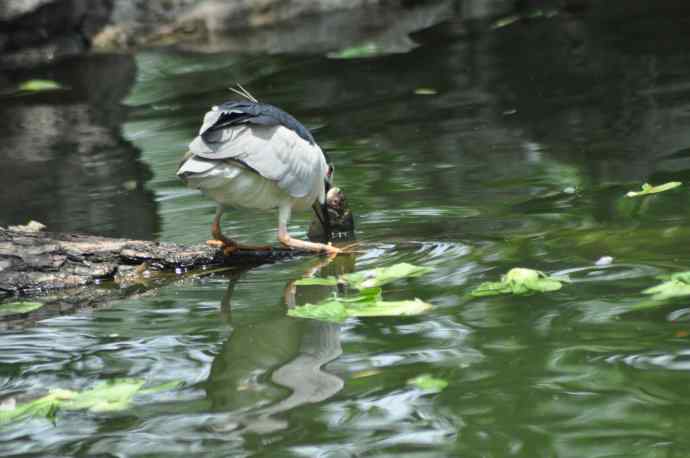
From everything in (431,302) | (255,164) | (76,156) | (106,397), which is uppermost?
(255,164)

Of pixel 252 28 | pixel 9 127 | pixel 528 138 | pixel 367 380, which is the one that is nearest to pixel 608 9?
pixel 252 28

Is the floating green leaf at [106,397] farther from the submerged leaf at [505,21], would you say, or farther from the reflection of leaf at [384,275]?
the submerged leaf at [505,21]

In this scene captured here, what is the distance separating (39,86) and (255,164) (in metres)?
7.12

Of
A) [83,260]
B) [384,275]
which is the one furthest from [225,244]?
[384,275]

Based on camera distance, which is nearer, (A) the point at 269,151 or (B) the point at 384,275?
(B) the point at 384,275

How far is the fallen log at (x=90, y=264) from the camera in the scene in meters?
5.00

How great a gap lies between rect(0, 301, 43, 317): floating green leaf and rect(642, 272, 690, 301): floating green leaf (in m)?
2.52

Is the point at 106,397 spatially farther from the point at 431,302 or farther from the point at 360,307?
the point at 431,302

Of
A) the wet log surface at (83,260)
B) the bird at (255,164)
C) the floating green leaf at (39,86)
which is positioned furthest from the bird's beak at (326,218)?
the floating green leaf at (39,86)

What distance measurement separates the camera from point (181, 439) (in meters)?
3.29

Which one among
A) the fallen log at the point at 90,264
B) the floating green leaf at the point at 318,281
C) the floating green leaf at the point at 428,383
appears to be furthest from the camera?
the fallen log at the point at 90,264

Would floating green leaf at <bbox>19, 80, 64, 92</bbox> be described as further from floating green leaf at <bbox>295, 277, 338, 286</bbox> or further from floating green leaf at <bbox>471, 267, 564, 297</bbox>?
floating green leaf at <bbox>471, 267, 564, 297</bbox>

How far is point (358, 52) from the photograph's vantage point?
37.0ft

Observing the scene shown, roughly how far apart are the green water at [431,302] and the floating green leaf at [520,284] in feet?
0.19
